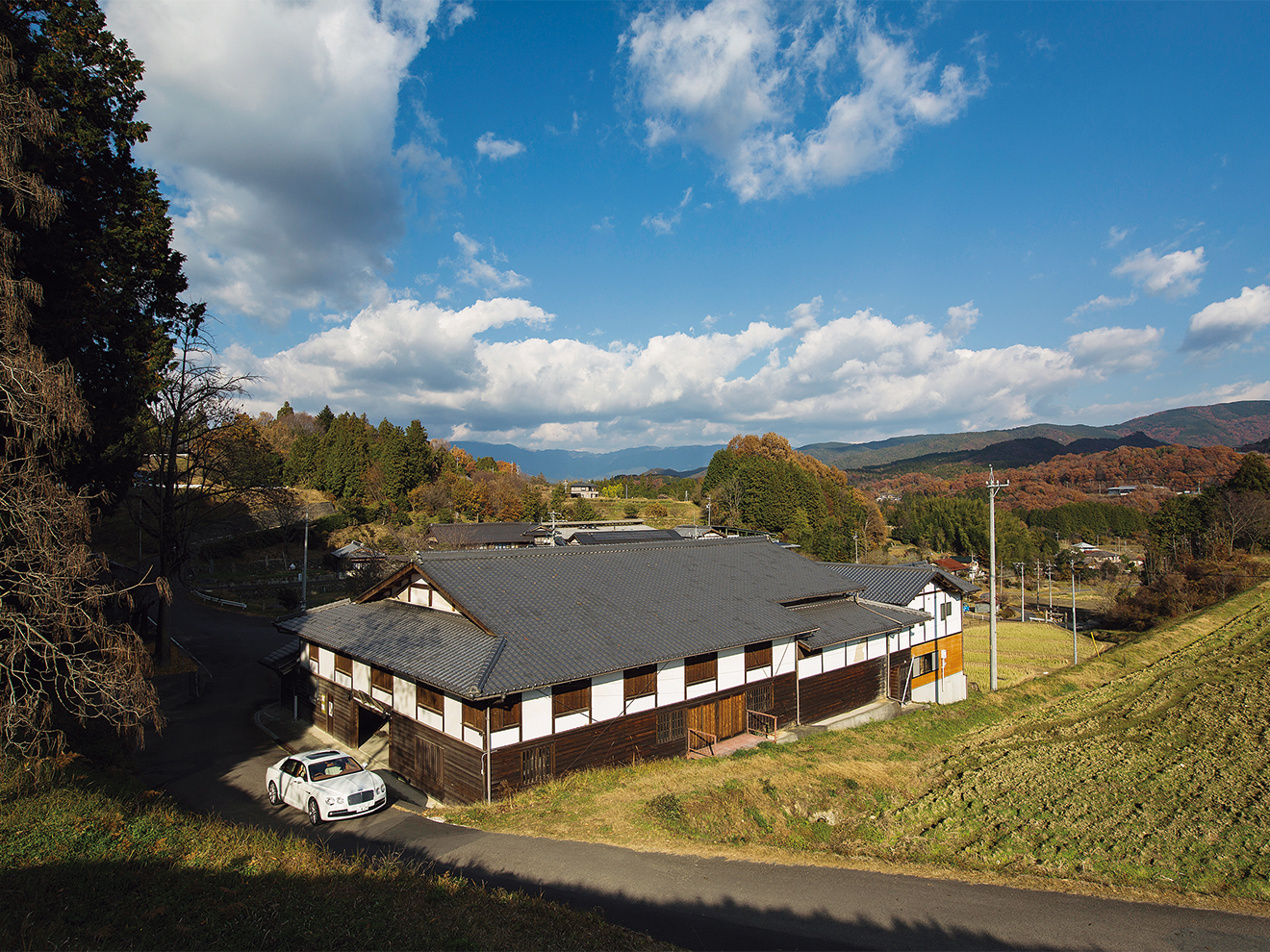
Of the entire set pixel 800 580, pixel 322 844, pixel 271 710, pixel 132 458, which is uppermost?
pixel 132 458

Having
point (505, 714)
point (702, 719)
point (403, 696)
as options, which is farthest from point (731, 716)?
point (403, 696)

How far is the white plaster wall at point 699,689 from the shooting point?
17.8 m

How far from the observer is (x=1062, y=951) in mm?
7988

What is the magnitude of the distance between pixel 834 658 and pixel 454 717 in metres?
14.9

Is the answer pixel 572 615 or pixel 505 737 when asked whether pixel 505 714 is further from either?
pixel 572 615

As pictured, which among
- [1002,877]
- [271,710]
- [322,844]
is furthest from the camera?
[271,710]

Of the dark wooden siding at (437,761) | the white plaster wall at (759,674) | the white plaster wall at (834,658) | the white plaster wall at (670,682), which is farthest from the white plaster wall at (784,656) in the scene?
the dark wooden siding at (437,761)

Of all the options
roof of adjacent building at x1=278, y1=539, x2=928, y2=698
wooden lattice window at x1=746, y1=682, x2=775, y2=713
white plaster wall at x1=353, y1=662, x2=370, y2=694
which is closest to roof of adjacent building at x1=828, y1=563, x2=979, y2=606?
roof of adjacent building at x1=278, y1=539, x2=928, y2=698

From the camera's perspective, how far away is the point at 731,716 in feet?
62.3

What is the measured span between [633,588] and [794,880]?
36.3 feet

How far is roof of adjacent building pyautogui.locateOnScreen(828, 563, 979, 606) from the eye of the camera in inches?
1085

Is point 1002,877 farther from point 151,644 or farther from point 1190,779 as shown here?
point 151,644

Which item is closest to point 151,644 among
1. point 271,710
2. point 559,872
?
point 271,710

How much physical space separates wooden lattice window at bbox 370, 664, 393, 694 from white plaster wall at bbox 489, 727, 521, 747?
474cm
